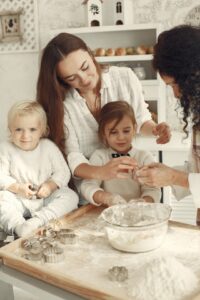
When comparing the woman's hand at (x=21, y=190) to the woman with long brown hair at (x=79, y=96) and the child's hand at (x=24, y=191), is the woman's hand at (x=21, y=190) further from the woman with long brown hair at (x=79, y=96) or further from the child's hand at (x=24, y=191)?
the woman with long brown hair at (x=79, y=96)

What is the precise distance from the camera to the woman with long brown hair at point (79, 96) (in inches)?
64.5

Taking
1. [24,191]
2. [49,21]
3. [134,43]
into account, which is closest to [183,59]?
[24,191]

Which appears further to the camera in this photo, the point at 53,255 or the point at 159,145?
the point at 159,145

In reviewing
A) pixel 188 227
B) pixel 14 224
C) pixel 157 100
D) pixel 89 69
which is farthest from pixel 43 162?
pixel 157 100

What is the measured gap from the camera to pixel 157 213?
1.36 meters

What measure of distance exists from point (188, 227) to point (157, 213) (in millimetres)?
107

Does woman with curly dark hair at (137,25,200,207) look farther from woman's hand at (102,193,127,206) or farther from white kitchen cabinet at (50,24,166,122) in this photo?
white kitchen cabinet at (50,24,166,122)

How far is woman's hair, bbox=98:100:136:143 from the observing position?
160 cm

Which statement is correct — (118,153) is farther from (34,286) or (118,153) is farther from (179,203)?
(179,203)

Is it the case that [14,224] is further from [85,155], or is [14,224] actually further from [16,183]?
[85,155]

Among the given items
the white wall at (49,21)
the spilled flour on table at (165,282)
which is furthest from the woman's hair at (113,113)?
the white wall at (49,21)

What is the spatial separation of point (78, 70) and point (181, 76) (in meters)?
0.47

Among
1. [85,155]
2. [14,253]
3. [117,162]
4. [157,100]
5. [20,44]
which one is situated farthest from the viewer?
[20,44]

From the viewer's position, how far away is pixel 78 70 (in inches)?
64.6
